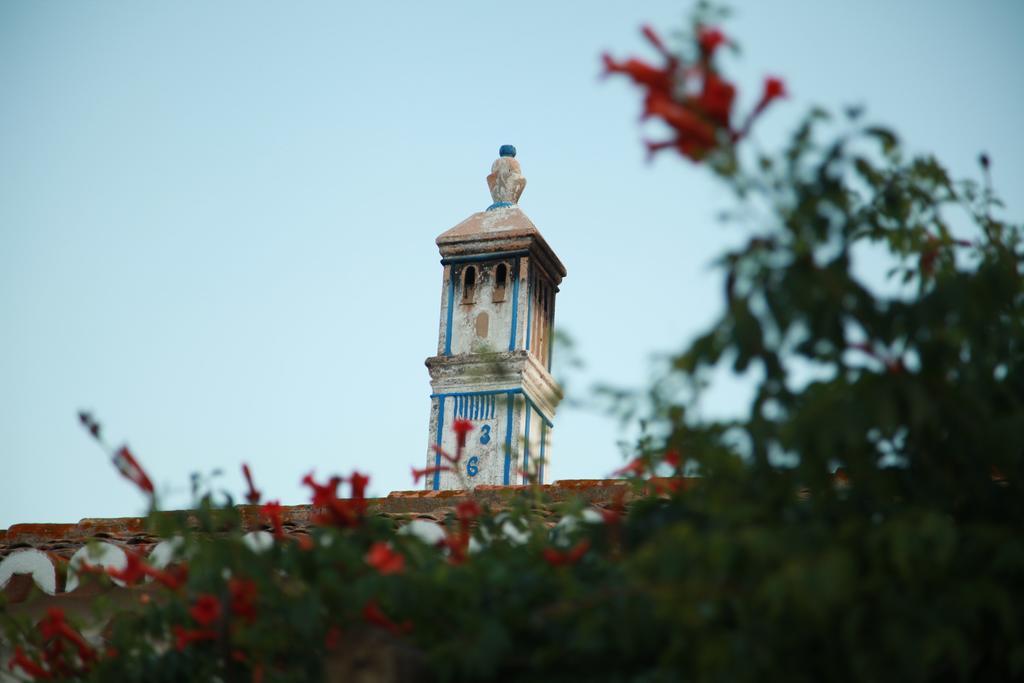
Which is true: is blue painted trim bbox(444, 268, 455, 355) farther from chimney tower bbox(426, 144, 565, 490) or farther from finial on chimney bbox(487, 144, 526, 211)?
finial on chimney bbox(487, 144, 526, 211)

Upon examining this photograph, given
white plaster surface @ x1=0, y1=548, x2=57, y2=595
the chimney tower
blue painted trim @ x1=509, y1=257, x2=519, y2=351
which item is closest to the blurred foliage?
white plaster surface @ x1=0, y1=548, x2=57, y2=595

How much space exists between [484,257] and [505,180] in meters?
1.20

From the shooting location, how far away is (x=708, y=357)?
8.20ft

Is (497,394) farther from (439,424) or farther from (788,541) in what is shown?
(788,541)

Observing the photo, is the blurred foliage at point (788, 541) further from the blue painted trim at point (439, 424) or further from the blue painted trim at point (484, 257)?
the blue painted trim at point (484, 257)

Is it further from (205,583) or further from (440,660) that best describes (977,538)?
(205,583)

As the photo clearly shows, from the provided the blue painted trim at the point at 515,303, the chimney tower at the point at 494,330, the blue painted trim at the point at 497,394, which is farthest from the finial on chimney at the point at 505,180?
the blue painted trim at the point at 497,394

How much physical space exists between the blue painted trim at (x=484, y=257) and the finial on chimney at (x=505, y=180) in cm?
82

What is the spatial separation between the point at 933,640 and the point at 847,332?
0.60 meters

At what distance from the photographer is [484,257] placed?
17.2 m

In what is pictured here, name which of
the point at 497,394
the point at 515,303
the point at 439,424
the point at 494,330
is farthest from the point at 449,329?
the point at 497,394

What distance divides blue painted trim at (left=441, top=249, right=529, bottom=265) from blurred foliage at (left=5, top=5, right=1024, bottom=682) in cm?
1381

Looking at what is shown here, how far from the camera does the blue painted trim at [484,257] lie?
16953mm

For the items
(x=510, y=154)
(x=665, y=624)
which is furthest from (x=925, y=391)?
(x=510, y=154)
